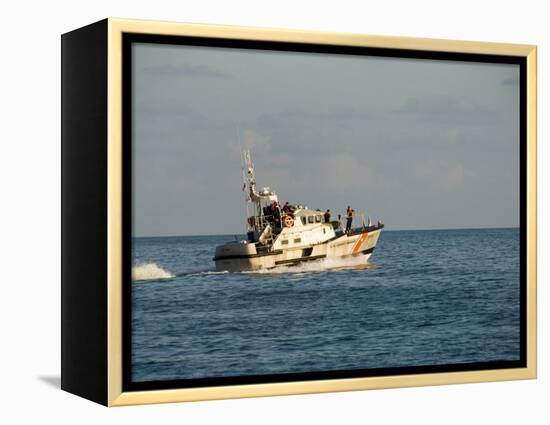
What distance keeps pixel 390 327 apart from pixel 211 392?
1.56 m

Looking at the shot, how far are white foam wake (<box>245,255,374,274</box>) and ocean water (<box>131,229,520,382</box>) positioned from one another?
0.03 ft

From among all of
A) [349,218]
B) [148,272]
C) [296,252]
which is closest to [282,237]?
[296,252]

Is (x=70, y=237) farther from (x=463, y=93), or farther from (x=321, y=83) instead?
(x=463, y=93)

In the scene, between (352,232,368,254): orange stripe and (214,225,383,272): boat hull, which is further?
(352,232,368,254): orange stripe

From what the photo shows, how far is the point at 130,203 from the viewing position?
9680 millimetres

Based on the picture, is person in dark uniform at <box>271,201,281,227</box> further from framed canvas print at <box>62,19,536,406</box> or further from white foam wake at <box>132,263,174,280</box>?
white foam wake at <box>132,263,174,280</box>

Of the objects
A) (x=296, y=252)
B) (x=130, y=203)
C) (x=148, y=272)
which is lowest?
(x=148, y=272)

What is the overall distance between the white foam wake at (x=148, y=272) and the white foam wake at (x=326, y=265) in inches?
29.5

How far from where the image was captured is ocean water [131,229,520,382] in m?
9.86

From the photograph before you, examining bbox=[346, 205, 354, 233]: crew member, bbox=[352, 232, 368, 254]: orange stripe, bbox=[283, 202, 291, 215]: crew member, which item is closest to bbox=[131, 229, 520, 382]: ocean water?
bbox=[352, 232, 368, 254]: orange stripe

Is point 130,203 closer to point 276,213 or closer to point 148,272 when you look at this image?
point 148,272

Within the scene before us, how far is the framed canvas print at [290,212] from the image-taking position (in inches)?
383

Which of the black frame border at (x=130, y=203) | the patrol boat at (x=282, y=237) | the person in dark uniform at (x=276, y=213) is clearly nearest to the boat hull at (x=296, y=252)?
the patrol boat at (x=282, y=237)

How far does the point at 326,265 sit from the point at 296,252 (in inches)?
9.9
